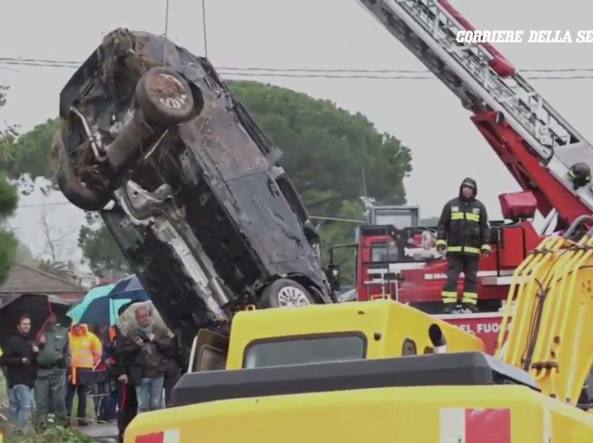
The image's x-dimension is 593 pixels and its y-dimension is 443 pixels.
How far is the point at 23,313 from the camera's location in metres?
14.7

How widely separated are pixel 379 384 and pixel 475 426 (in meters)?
0.59

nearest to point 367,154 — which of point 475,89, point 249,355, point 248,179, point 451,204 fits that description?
point 475,89

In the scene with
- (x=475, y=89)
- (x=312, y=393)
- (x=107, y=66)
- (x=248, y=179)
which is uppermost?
(x=475, y=89)

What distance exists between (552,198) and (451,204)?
2.96m

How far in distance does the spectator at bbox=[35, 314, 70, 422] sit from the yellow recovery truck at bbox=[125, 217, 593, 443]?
290 inches

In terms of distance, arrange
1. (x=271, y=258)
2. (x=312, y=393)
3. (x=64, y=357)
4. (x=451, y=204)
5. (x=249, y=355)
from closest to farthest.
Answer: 1. (x=312, y=393)
2. (x=249, y=355)
3. (x=271, y=258)
4. (x=451, y=204)
5. (x=64, y=357)

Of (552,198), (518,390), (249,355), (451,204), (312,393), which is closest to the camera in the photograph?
(518,390)

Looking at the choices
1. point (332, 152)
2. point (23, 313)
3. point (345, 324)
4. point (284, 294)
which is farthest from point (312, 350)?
point (332, 152)

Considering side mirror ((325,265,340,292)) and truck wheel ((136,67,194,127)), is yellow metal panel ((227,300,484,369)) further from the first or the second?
side mirror ((325,265,340,292))

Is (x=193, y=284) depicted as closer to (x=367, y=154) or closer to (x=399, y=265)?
(x=399, y=265)

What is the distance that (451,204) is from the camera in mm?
14219

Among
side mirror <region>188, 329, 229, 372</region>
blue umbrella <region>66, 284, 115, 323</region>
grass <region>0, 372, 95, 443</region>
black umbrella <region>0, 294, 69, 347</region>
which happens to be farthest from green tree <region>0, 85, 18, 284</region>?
blue umbrella <region>66, 284, 115, 323</region>

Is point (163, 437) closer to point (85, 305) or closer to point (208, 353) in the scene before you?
point (208, 353)

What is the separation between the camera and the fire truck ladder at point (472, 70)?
1764 centimetres
